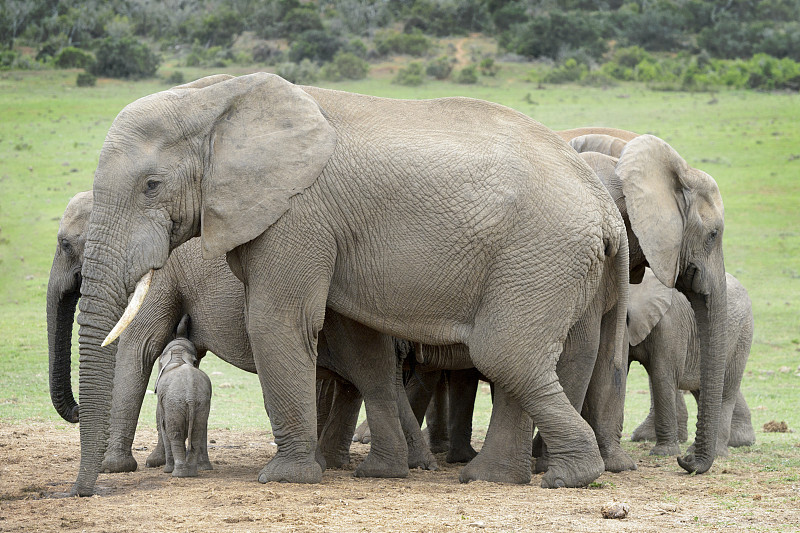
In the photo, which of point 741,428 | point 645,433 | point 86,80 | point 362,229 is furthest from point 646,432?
point 86,80

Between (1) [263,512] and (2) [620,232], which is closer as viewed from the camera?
(1) [263,512]

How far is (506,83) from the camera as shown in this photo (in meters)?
39.2

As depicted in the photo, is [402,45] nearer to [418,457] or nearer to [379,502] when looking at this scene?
[418,457]

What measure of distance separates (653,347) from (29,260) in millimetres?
12458

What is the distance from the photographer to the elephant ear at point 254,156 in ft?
21.5

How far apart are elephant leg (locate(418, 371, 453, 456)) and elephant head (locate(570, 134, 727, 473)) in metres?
2.14

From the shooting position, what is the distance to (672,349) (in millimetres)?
9125

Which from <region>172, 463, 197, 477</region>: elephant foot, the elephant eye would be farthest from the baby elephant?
the elephant eye

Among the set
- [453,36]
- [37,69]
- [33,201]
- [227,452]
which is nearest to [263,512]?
[227,452]

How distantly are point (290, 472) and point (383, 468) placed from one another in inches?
28.6

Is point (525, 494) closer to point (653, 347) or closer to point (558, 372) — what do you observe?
point (558, 372)

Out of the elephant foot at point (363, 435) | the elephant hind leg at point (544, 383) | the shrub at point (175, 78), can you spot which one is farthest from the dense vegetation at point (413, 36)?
the elephant hind leg at point (544, 383)

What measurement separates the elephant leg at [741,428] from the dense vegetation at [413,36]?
27.5 metres

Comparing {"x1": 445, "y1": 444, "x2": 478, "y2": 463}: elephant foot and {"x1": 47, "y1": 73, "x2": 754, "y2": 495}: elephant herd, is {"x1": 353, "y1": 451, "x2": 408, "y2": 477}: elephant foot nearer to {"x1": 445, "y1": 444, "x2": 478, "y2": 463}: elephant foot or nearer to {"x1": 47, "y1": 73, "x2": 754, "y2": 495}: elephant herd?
{"x1": 47, "y1": 73, "x2": 754, "y2": 495}: elephant herd
